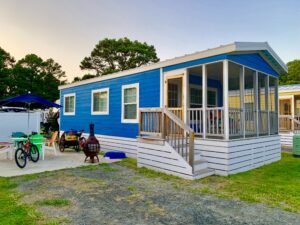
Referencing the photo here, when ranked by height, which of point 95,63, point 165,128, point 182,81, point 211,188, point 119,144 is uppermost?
point 95,63

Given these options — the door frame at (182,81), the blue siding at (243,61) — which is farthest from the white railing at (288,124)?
the door frame at (182,81)

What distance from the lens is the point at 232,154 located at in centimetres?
555

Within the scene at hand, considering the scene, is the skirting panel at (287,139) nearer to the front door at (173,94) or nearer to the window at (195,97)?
the window at (195,97)

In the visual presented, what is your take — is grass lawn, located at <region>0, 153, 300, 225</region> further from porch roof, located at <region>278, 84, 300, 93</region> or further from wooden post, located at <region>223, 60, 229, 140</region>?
porch roof, located at <region>278, 84, 300, 93</region>

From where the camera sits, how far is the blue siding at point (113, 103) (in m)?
7.59

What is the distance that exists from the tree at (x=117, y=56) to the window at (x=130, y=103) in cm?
1985

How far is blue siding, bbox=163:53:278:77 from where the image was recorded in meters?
5.79

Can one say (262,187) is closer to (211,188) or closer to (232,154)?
(211,188)

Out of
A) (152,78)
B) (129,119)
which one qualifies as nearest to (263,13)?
(152,78)

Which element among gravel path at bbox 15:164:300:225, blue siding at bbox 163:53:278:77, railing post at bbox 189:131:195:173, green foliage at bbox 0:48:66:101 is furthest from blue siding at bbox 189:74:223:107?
green foliage at bbox 0:48:66:101

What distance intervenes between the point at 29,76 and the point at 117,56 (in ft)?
35.7

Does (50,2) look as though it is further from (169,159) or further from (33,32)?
(169,159)

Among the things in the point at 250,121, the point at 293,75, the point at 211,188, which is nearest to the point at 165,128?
the point at 211,188

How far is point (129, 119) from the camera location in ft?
27.3
